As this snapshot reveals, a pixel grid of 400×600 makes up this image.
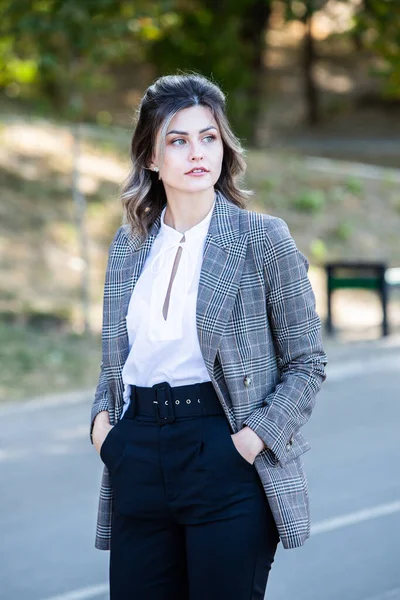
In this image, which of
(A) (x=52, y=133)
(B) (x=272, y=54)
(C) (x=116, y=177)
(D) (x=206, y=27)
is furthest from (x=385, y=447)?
(B) (x=272, y=54)

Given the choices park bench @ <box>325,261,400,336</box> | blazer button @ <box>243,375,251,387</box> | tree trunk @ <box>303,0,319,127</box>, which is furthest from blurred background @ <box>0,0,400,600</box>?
tree trunk @ <box>303,0,319,127</box>

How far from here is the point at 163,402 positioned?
299 centimetres

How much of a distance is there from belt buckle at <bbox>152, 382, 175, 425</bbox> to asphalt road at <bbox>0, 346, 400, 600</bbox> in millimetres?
2664

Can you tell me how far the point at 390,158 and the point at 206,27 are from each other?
838 cm

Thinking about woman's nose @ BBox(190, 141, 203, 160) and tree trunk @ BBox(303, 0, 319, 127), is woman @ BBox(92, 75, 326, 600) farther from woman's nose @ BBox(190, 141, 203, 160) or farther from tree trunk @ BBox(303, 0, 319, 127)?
tree trunk @ BBox(303, 0, 319, 127)

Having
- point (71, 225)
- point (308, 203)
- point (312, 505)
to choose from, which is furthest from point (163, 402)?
point (308, 203)

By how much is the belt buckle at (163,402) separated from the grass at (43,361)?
7158mm

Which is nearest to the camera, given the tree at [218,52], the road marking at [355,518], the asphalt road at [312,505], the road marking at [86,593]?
the road marking at [86,593]

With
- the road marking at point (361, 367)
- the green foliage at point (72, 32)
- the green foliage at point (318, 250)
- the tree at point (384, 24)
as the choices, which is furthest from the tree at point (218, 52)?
the road marking at point (361, 367)

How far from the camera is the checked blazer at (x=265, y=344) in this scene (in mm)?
2982

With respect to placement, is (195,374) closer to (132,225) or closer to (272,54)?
(132,225)

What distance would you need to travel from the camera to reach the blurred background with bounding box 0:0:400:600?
1037 cm

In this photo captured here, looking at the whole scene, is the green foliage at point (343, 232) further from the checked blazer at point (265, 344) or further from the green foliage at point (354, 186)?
the checked blazer at point (265, 344)

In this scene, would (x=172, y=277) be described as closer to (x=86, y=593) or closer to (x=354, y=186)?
(x=86, y=593)
